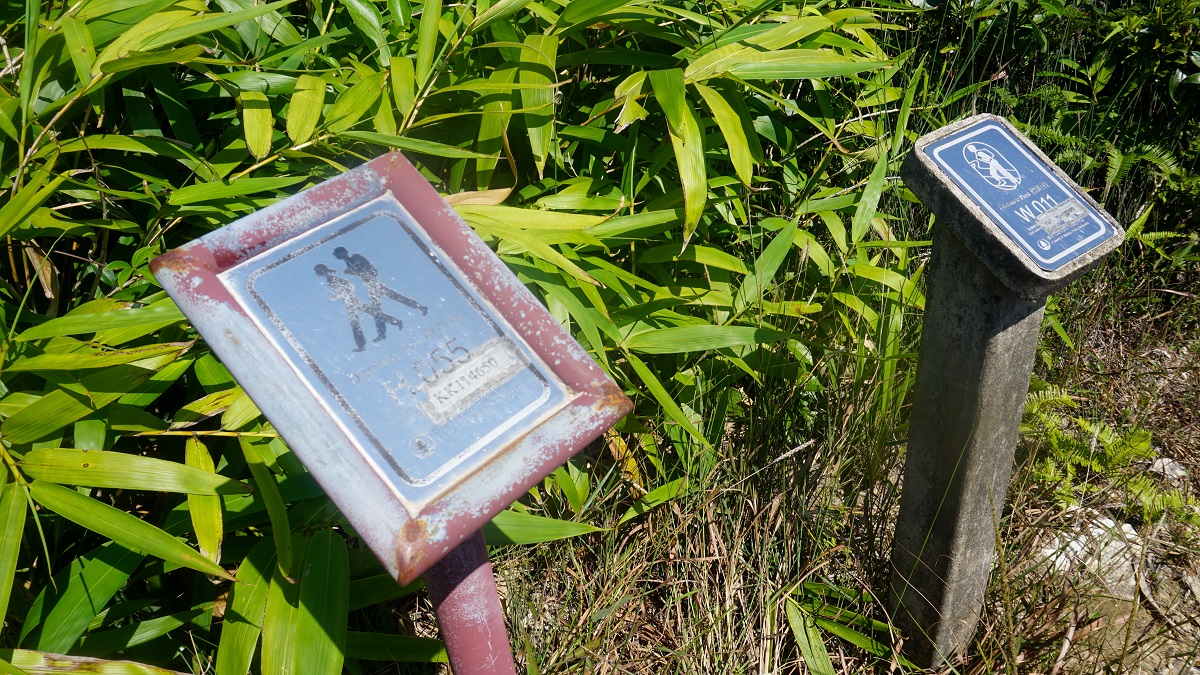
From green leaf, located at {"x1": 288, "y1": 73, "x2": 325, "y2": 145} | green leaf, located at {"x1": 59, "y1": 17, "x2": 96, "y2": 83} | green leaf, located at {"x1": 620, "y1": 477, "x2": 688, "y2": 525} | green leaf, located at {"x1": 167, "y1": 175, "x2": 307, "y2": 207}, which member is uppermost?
green leaf, located at {"x1": 59, "y1": 17, "x2": 96, "y2": 83}

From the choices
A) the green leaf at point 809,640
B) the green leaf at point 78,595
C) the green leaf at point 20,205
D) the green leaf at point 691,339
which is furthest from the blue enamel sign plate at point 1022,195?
the green leaf at point 78,595

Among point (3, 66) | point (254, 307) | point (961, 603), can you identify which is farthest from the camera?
point (961, 603)

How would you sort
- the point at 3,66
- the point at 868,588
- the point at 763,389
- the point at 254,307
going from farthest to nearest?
the point at 763,389 → the point at 868,588 → the point at 3,66 → the point at 254,307

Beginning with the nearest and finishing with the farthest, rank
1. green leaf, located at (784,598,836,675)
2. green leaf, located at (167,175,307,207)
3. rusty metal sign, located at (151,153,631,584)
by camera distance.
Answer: rusty metal sign, located at (151,153,631,584)
green leaf, located at (167,175,307,207)
green leaf, located at (784,598,836,675)

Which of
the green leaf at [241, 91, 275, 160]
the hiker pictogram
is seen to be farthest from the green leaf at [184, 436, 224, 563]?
the hiker pictogram

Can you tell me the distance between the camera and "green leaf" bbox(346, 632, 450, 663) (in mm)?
1479

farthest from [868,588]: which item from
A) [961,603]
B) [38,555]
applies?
[38,555]

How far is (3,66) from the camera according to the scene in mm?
1474

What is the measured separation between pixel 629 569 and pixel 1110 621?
3.40ft

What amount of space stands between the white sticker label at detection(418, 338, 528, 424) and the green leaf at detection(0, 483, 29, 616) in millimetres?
588

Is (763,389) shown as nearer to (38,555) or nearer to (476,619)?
(476,619)

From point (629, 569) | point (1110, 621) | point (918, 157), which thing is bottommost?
point (1110, 621)


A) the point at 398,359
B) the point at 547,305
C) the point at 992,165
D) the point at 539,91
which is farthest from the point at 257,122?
the point at 992,165

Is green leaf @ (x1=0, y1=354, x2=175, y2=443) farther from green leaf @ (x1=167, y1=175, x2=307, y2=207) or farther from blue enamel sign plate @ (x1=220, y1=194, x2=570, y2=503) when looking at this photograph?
blue enamel sign plate @ (x1=220, y1=194, x2=570, y2=503)
